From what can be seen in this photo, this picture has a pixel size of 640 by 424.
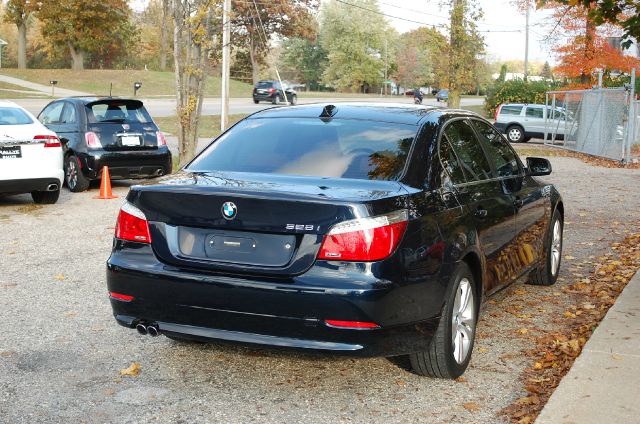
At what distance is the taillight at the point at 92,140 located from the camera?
45.9 ft

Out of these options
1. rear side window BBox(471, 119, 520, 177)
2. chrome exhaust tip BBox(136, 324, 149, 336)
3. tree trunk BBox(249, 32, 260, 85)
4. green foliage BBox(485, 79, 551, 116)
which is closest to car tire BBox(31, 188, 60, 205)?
rear side window BBox(471, 119, 520, 177)

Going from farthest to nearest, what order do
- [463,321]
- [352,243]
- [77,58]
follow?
[77,58] < [463,321] < [352,243]

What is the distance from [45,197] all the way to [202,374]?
A: 847 centimetres

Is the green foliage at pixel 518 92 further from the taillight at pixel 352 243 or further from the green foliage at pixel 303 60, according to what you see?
the green foliage at pixel 303 60

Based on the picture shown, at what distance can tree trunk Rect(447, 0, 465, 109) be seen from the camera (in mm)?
35156

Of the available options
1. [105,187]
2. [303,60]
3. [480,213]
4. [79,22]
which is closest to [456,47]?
[105,187]

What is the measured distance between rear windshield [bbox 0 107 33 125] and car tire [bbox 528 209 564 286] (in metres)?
7.94

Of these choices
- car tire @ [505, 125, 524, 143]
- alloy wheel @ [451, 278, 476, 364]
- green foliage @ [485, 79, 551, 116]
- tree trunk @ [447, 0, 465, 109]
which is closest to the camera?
alloy wheel @ [451, 278, 476, 364]

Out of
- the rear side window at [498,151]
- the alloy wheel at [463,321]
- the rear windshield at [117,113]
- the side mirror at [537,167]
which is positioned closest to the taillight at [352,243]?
the alloy wheel at [463,321]

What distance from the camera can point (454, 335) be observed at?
4.98 meters

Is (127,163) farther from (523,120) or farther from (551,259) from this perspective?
(523,120)

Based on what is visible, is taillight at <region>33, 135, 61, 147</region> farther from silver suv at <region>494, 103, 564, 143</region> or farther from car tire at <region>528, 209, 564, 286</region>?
silver suv at <region>494, 103, 564, 143</region>

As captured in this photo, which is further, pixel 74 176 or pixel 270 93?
pixel 270 93

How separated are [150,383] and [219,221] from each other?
3.78 feet
